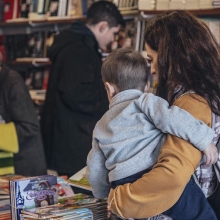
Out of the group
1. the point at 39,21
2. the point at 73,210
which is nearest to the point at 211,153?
the point at 73,210

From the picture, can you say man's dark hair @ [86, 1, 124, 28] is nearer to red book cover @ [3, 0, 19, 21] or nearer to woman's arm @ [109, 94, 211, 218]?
red book cover @ [3, 0, 19, 21]

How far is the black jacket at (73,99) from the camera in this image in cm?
319

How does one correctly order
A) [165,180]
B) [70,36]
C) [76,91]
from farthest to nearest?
[70,36]
[76,91]
[165,180]

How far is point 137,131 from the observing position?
147 cm

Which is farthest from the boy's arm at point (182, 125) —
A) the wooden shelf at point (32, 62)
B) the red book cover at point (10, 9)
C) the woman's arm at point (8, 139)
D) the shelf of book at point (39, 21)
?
the red book cover at point (10, 9)

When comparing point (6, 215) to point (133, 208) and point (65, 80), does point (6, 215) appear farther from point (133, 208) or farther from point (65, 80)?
point (65, 80)

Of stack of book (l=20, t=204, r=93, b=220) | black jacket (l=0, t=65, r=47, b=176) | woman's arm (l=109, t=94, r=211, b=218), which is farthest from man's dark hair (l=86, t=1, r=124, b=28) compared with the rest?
woman's arm (l=109, t=94, r=211, b=218)

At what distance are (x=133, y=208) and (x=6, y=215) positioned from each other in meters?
0.69

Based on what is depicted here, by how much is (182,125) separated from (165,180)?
0.15m

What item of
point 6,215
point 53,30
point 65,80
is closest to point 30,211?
point 6,215

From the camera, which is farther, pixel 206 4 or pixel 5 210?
pixel 206 4

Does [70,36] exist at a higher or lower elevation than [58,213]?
higher

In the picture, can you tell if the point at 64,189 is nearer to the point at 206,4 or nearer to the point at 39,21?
the point at 206,4

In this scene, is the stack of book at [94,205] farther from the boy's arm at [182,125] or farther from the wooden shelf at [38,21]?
the wooden shelf at [38,21]
